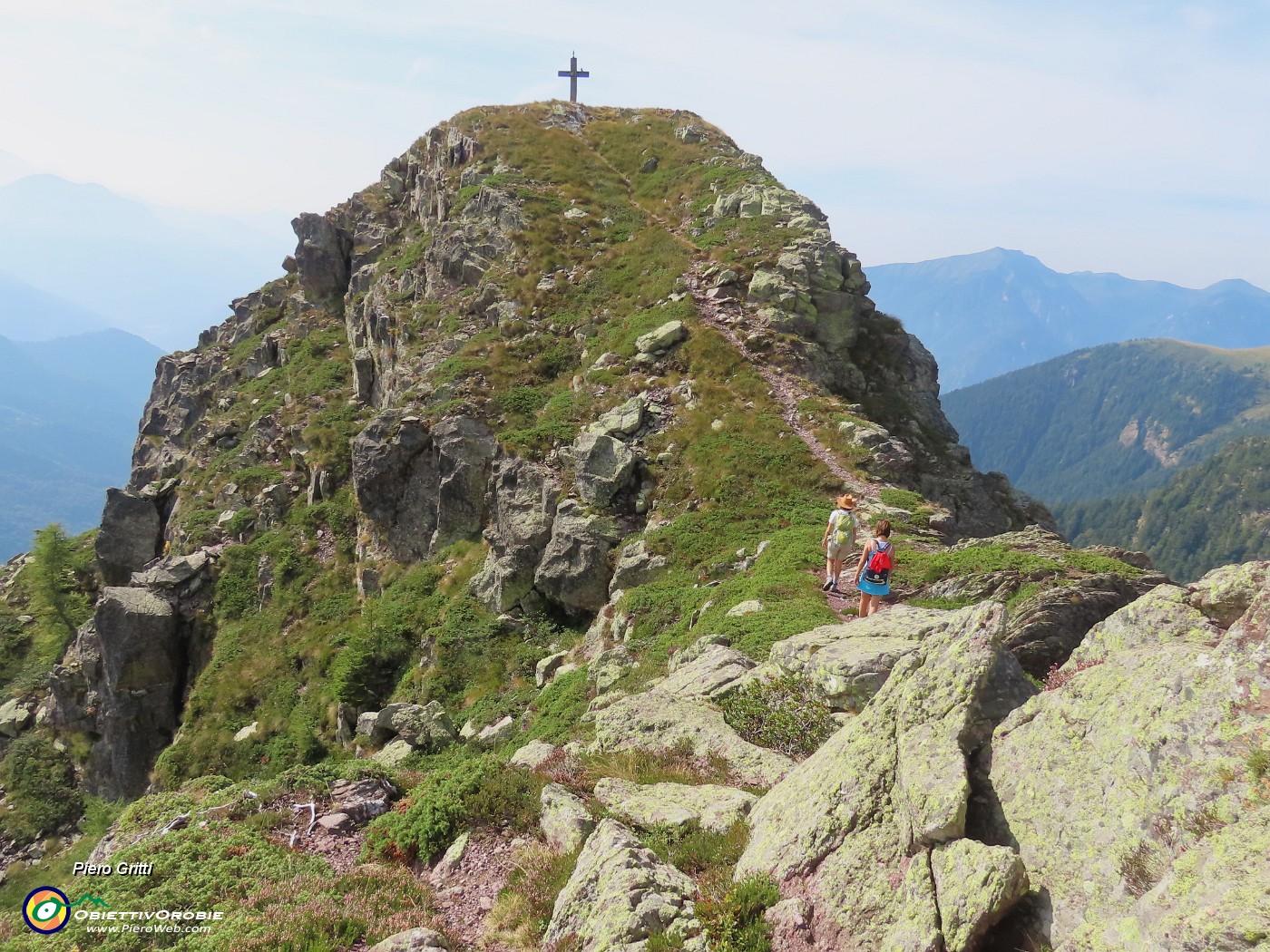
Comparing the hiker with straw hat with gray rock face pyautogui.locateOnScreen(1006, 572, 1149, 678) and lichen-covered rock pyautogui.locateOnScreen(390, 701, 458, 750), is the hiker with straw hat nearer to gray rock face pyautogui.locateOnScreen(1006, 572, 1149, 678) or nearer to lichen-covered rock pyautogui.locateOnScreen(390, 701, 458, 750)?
gray rock face pyautogui.locateOnScreen(1006, 572, 1149, 678)

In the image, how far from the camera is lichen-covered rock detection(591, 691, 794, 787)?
1301 centimetres

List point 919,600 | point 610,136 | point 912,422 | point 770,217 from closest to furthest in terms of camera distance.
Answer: point 919,600 → point 912,422 → point 770,217 → point 610,136

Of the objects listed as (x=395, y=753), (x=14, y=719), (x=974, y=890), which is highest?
(x=974, y=890)

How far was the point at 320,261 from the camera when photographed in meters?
67.2

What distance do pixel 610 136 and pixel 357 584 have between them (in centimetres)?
5146

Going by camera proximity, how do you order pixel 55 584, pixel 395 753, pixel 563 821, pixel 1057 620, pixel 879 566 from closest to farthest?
1. pixel 563 821
2. pixel 1057 620
3. pixel 879 566
4. pixel 395 753
5. pixel 55 584

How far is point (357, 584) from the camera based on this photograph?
Answer: 40844 mm

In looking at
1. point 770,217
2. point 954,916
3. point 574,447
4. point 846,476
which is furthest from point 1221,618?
point 770,217

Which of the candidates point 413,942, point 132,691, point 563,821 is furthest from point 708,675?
point 132,691

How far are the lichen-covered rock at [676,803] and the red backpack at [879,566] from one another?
318 inches

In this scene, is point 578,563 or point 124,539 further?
point 124,539

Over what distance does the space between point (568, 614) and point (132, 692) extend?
2937 cm

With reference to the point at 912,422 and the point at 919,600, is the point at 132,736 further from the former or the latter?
the point at 912,422

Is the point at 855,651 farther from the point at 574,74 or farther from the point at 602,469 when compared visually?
the point at 574,74
